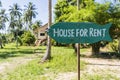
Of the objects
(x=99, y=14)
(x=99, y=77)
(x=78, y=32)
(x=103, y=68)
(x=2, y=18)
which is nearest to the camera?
(x=78, y=32)

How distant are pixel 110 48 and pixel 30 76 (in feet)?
58.9

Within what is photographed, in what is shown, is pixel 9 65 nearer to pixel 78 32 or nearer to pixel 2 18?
pixel 78 32

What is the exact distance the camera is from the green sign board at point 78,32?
5.70 m

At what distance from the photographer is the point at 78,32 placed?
5.73 metres

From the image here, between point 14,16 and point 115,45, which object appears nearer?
point 115,45

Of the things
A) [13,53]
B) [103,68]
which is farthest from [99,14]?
[13,53]

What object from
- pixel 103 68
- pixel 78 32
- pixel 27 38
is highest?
pixel 78 32

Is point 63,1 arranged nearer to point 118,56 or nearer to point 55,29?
point 118,56

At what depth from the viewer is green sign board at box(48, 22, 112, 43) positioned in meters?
5.70

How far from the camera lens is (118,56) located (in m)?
22.4

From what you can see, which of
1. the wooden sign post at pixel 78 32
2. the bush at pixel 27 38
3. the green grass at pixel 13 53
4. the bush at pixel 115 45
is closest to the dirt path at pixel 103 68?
the wooden sign post at pixel 78 32

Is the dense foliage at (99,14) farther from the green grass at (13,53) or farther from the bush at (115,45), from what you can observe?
the green grass at (13,53)

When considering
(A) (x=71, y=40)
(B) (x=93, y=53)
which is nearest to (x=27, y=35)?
(B) (x=93, y=53)

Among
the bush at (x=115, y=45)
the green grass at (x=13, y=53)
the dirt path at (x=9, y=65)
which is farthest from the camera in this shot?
the bush at (x=115, y=45)
